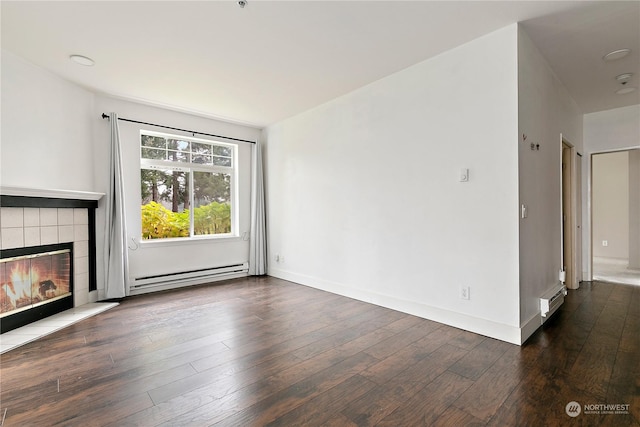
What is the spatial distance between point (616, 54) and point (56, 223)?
20.1 ft

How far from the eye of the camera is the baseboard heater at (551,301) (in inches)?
112

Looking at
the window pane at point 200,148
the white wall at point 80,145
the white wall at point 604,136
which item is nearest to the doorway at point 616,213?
the white wall at point 604,136

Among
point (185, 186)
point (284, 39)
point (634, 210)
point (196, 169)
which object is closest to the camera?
point (284, 39)

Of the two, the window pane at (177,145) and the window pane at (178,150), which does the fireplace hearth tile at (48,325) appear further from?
the window pane at (177,145)

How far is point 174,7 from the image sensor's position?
226cm

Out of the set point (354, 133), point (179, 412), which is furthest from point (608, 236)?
point (179, 412)

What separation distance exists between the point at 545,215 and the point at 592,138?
272cm

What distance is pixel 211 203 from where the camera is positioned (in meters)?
5.10

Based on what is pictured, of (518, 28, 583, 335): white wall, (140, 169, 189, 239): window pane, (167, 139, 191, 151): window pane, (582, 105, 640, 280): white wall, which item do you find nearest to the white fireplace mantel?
(140, 169, 189, 239): window pane

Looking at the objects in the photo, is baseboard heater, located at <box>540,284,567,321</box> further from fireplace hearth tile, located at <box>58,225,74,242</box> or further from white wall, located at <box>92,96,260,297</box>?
fireplace hearth tile, located at <box>58,225,74,242</box>

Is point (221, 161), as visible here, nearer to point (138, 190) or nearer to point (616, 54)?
point (138, 190)

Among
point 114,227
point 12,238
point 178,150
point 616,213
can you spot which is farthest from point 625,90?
point 12,238

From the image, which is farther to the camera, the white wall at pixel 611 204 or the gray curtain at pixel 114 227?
the white wall at pixel 611 204

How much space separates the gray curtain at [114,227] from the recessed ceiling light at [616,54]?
5667mm
